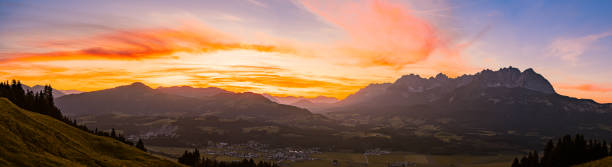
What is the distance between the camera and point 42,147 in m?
85.0

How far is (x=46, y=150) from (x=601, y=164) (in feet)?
517

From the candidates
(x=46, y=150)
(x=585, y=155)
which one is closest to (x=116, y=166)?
(x=46, y=150)

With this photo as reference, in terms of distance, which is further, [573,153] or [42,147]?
[573,153]

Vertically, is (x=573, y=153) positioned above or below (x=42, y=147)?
below

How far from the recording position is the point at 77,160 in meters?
88.8

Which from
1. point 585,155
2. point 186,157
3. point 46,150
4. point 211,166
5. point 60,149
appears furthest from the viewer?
point 186,157

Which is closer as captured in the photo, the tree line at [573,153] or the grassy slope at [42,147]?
the grassy slope at [42,147]

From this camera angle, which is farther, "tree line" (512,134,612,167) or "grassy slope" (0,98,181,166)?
"tree line" (512,134,612,167)

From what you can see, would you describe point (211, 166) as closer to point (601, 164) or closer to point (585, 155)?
point (601, 164)

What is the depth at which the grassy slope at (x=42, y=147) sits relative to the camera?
2820 inches

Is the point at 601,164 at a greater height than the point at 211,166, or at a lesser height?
greater

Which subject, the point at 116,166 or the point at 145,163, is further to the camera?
the point at 145,163

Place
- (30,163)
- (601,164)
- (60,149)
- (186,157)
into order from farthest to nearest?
(186,157), (601,164), (60,149), (30,163)

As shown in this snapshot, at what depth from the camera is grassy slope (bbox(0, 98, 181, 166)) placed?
2820 inches
